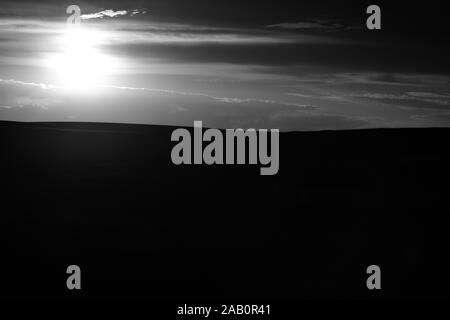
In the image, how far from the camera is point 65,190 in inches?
722

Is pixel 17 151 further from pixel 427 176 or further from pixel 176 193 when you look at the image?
pixel 427 176

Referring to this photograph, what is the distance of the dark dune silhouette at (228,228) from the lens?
1116 centimetres

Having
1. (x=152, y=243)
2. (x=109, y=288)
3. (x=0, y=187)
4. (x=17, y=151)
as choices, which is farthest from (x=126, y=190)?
(x=17, y=151)

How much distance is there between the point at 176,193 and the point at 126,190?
4.92 ft

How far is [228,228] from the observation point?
14117 mm

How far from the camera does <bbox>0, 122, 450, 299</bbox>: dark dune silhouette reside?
11156 millimetres

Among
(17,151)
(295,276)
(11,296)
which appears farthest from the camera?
(17,151)

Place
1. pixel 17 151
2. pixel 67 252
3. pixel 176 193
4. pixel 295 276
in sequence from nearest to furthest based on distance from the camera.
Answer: pixel 295 276
pixel 67 252
pixel 176 193
pixel 17 151
